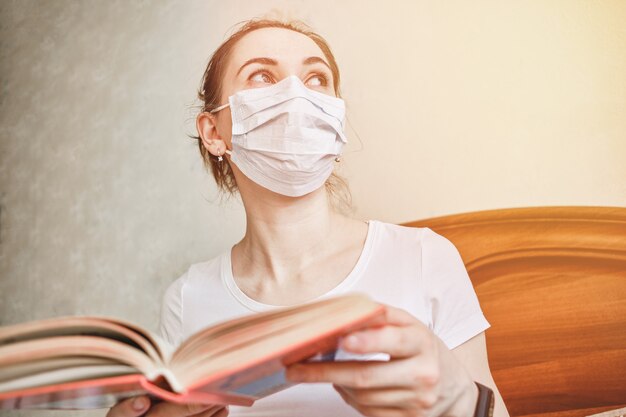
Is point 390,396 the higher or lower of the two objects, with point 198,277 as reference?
lower

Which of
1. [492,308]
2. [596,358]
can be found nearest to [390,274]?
[492,308]

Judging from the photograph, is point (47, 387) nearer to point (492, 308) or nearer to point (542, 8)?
point (492, 308)

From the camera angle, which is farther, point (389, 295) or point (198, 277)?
point (198, 277)

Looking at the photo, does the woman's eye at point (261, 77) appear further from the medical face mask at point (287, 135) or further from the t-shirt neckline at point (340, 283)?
the t-shirt neckline at point (340, 283)

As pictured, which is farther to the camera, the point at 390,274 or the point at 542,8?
the point at 542,8

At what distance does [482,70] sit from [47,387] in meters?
1.18

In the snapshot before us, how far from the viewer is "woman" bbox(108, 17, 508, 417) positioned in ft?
3.25

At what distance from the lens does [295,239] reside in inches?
45.7

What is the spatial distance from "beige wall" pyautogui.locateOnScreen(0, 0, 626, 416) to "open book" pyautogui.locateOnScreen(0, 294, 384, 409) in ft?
2.97

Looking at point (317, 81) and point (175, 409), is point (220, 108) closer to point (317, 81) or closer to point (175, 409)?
point (317, 81)

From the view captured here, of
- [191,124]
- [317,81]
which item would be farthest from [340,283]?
[191,124]

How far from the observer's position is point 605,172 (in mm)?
1203

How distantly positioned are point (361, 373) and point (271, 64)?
2.61ft

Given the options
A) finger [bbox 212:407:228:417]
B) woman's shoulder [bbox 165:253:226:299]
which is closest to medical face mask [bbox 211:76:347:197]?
woman's shoulder [bbox 165:253:226:299]
